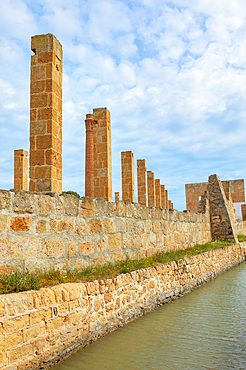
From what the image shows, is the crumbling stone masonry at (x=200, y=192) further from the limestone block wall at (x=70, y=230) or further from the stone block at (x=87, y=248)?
the stone block at (x=87, y=248)

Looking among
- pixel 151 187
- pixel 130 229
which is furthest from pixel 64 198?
pixel 151 187

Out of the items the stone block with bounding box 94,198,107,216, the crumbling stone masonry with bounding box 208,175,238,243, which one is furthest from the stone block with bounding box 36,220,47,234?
the crumbling stone masonry with bounding box 208,175,238,243

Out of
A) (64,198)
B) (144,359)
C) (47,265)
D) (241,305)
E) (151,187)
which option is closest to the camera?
(144,359)

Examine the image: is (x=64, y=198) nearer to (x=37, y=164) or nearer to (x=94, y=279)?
(x=94, y=279)

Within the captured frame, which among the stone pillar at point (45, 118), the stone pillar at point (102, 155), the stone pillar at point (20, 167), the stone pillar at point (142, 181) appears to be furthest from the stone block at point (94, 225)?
the stone pillar at point (142, 181)

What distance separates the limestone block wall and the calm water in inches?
50.6

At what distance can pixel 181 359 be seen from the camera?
3.95 m

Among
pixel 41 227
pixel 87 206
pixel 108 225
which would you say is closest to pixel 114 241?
pixel 108 225

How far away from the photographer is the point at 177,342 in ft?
14.8

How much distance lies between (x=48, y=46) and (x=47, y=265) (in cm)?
514

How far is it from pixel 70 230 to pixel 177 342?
2.23 m

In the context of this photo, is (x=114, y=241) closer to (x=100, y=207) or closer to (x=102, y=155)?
(x=100, y=207)

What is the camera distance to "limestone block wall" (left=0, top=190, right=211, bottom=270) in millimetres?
4109

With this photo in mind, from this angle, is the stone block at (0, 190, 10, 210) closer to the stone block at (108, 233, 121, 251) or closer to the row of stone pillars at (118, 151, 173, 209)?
the stone block at (108, 233, 121, 251)
